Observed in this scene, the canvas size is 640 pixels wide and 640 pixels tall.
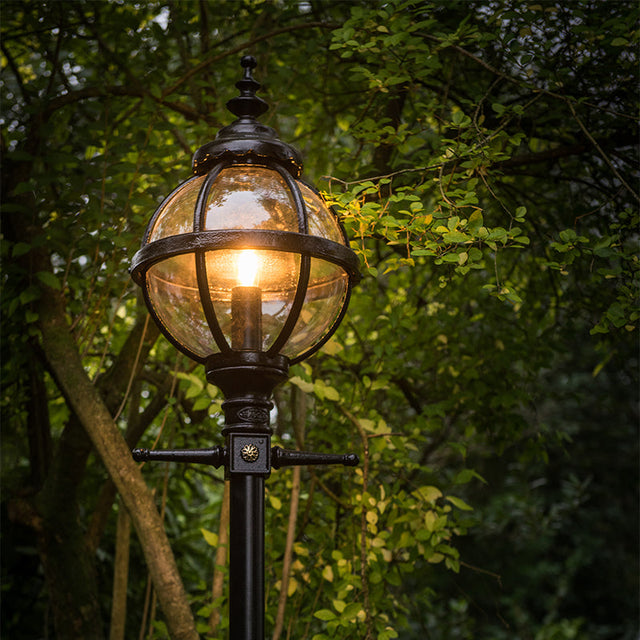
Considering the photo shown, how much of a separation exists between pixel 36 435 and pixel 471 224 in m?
2.45

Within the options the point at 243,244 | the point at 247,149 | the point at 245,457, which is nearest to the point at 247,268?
the point at 243,244

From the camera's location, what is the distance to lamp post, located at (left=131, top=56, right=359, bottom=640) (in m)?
1.44

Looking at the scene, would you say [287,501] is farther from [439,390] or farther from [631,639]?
[631,639]

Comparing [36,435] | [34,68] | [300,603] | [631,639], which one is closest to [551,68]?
[300,603]

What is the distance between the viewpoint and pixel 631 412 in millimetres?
10867

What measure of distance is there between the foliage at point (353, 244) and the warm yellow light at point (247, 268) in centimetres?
49

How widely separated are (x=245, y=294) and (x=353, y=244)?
2.22ft

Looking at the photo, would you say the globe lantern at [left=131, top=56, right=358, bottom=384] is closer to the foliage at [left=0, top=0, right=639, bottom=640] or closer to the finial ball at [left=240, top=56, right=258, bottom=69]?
the finial ball at [left=240, top=56, right=258, bottom=69]

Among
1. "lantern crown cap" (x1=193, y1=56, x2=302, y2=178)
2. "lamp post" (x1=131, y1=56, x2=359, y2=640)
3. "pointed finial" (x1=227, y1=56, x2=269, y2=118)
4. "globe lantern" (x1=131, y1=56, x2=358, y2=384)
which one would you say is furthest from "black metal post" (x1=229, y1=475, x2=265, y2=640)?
"pointed finial" (x1=227, y1=56, x2=269, y2=118)

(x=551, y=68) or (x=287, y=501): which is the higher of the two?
(x=551, y=68)

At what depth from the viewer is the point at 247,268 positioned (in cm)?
149

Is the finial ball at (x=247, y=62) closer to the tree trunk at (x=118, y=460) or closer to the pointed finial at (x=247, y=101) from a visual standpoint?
the pointed finial at (x=247, y=101)

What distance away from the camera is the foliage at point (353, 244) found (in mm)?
2309

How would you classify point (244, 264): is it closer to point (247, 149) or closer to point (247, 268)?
point (247, 268)
